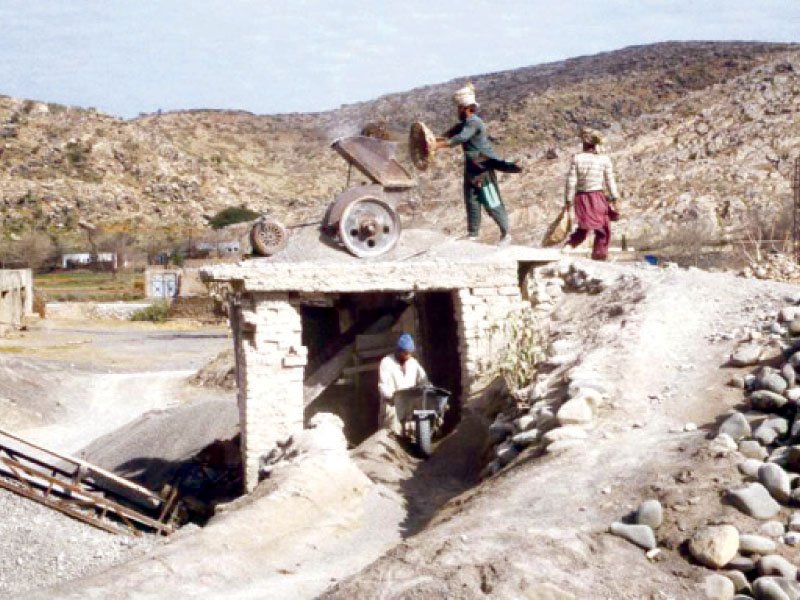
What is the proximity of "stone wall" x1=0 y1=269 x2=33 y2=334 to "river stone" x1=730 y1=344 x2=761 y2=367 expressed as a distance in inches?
1042

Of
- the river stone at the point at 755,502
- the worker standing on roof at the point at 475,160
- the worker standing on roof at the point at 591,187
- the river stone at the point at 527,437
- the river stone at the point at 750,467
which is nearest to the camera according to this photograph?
the river stone at the point at 755,502

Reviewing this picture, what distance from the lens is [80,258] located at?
56.7 m

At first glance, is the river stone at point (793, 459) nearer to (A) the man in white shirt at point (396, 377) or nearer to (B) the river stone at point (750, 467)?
(B) the river stone at point (750, 467)

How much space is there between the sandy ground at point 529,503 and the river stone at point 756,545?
0.18 meters

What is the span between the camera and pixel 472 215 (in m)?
11.1

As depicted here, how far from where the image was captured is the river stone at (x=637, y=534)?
5332 millimetres

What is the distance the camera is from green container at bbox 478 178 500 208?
11.1 metres

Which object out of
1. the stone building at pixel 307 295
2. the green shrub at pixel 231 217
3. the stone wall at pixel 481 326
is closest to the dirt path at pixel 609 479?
the stone wall at pixel 481 326

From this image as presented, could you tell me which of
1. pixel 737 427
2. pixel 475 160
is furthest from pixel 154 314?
pixel 737 427

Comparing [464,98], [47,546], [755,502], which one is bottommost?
[47,546]

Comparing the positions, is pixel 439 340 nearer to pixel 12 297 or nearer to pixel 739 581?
pixel 739 581

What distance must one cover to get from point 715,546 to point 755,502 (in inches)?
17.8

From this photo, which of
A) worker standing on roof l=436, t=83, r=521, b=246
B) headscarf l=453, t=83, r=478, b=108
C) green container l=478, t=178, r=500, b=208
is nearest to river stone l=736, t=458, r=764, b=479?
worker standing on roof l=436, t=83, r=521, b=246

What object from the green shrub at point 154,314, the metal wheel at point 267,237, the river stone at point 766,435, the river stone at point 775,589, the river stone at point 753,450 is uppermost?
the metal wheel at point 267,237
